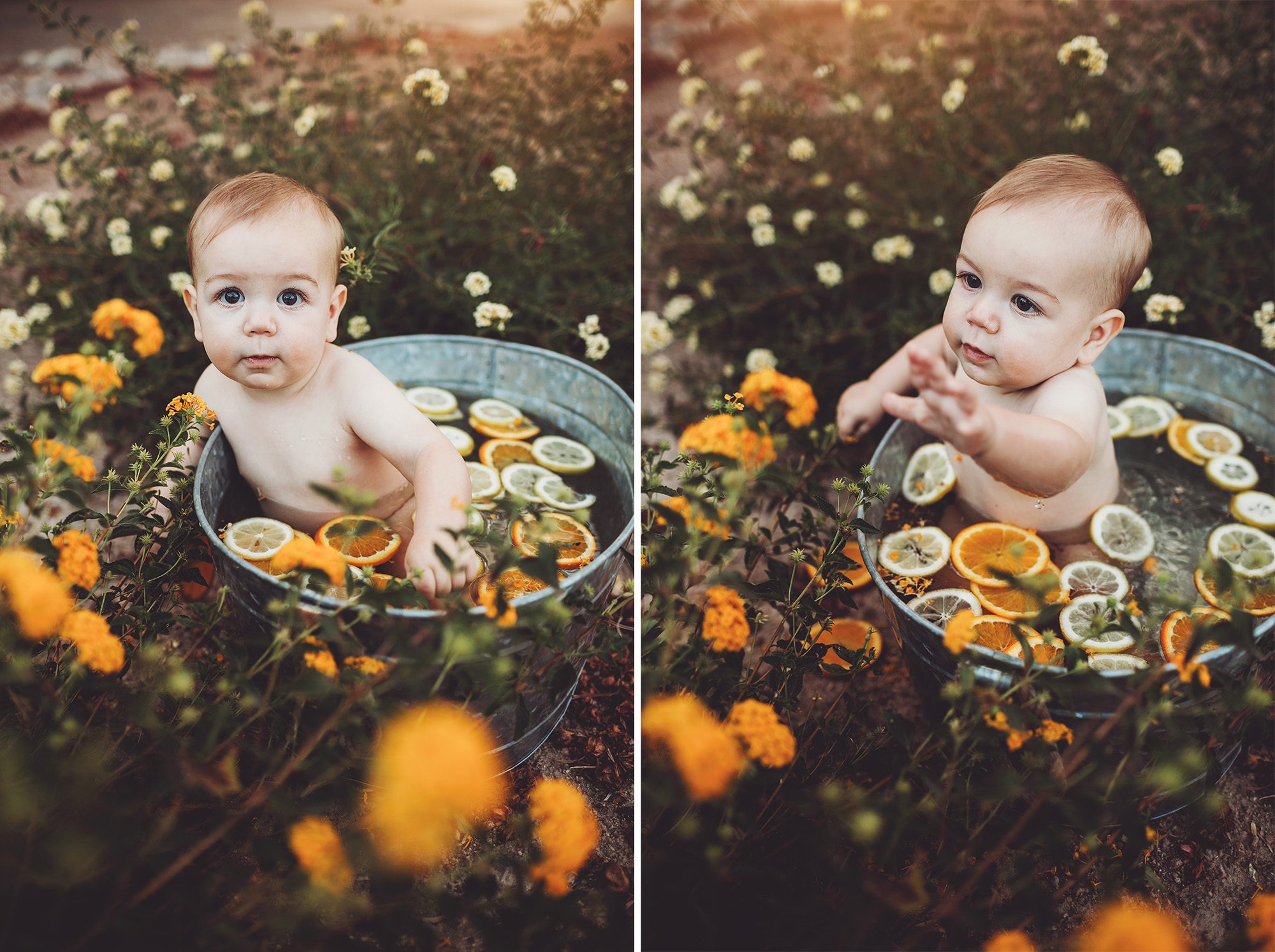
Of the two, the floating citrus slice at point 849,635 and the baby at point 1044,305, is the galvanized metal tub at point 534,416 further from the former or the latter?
the baby at point 1044,305

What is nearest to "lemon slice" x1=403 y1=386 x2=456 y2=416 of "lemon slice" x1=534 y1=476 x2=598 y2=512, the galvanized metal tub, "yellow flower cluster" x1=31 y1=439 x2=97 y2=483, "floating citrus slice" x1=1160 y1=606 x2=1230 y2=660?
the galvanized metal tub

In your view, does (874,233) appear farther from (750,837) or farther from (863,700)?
(750,837)

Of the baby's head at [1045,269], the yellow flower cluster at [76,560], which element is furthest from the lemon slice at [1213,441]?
the yellow flower cluster at [76,560]

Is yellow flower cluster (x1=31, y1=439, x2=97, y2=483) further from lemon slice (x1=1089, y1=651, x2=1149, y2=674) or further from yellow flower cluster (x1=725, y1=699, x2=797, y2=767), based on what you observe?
lemon slice (x1=1089, y1=651, x2=1149, y2=674)

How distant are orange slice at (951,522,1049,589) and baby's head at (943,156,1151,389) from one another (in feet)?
0.87

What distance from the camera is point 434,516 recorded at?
1281 mm

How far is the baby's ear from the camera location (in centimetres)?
135

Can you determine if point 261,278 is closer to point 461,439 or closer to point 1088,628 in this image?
point 461,439

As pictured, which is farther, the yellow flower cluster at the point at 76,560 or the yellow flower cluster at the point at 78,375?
the yellow flower cluster at the point at 78,375

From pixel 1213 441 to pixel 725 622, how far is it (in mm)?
1230

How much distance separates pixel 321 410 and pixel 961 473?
111cm

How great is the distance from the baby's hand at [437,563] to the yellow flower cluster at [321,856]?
310 millimetres

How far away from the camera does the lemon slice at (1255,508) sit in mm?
1650

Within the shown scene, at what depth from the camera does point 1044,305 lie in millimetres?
1320
